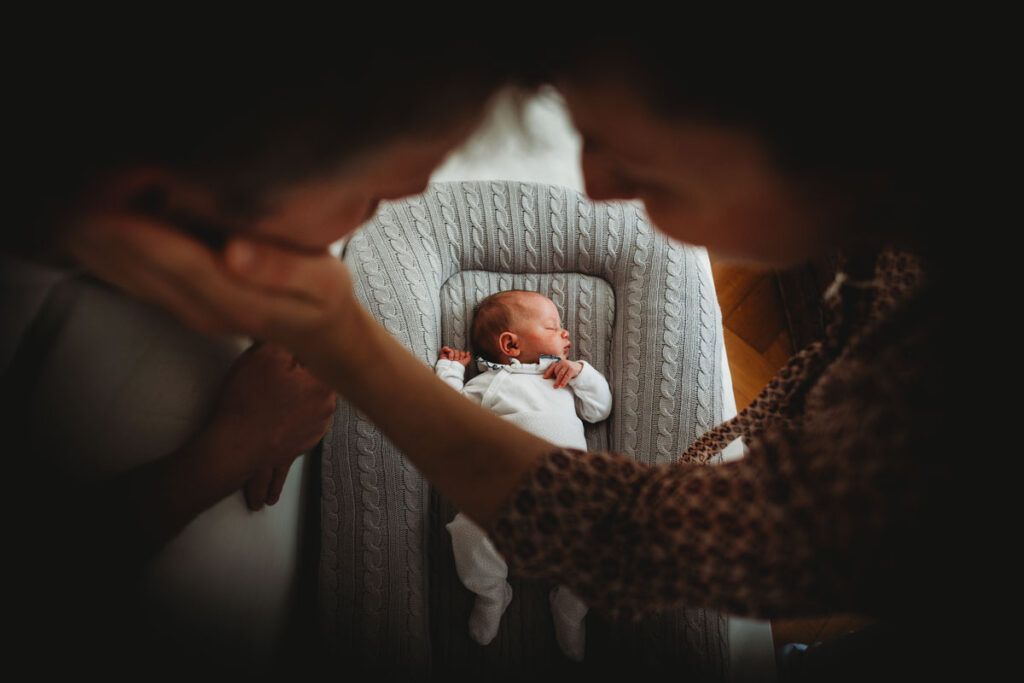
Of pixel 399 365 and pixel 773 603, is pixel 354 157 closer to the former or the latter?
pixel 399 365

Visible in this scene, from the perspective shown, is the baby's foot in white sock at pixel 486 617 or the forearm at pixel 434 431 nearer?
the forearm at pixel 434 431

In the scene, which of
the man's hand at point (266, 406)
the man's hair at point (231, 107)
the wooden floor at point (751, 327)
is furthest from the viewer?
the wooden floor at point (751, 327)

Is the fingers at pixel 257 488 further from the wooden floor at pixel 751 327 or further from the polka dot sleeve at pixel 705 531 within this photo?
the wooden floor at pixel 751 327

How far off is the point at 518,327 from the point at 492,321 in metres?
0.07

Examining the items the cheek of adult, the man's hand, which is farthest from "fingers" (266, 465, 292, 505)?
the cheek of adult

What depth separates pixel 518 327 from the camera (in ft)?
4.50

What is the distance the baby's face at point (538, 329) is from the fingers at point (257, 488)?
2.19 feet

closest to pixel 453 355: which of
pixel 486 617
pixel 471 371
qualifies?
pixel 471 371

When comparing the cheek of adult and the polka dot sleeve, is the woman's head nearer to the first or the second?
the cheek of adult

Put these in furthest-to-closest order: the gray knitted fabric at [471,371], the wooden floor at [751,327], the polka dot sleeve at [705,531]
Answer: the wooden floor at [751,327], the gray knitted fabric at [471,371], the polka dot sleeve at [705,531]

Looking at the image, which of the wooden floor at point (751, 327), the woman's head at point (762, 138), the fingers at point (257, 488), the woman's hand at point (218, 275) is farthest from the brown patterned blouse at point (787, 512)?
the wooden floor at point (751, 327)

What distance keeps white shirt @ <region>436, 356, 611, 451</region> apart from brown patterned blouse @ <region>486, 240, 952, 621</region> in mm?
701

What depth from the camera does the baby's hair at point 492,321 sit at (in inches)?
54.4

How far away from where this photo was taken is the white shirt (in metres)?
1.29
